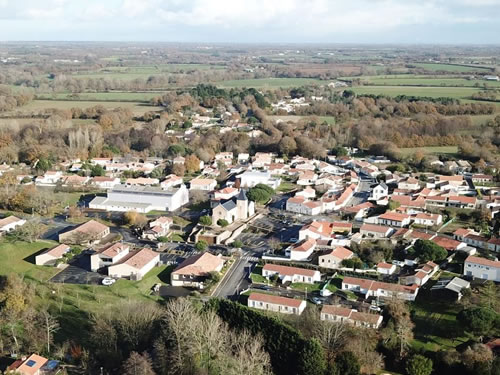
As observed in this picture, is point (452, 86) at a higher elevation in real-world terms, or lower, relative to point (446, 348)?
higher

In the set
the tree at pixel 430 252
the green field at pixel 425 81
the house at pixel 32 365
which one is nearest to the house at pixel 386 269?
the tree at pixel 430 252

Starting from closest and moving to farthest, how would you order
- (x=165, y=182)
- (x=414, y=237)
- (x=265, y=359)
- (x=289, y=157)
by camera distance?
(x=265, y=359), (x=414, y=237), (x=165, y=182), (x=289, y=157)

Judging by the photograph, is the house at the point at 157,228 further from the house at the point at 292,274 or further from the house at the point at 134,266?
the house at the point at 292,274

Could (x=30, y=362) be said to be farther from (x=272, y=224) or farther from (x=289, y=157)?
(x=289, y=157)

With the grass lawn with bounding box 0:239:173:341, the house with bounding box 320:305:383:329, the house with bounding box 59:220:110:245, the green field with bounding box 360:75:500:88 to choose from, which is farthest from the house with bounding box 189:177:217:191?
the green field with bounding box 360:75:500:88

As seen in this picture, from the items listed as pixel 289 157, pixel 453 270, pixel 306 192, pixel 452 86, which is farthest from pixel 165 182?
pixel 452 86

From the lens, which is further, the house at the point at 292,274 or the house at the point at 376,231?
the house at the point at 376,231
